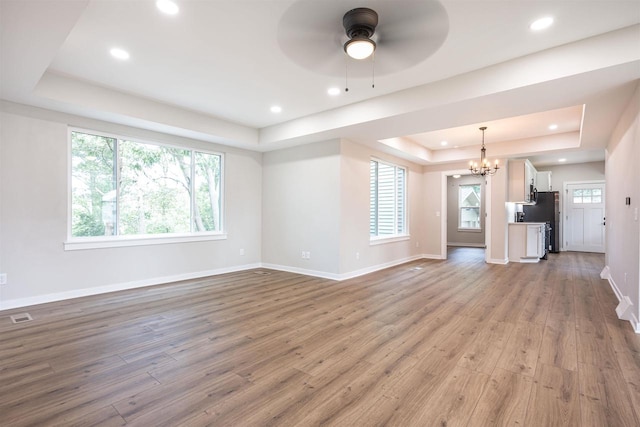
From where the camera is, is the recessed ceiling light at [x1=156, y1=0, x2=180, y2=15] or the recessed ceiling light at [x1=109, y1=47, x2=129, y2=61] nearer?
the recessed ceiling light at [x1=156, y1=0, x2=180, y2=15]

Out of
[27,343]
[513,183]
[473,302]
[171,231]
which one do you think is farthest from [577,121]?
[27,343]

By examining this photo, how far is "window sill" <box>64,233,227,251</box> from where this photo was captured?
4172 millimetres

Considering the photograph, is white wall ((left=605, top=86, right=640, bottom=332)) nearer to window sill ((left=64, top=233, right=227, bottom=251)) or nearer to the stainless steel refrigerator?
the stainless steel refrigerator

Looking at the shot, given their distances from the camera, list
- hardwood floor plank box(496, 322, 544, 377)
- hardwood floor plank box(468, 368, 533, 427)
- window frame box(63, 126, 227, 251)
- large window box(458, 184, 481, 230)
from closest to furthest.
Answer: hardwood floor plank box(468, 368, 533, 427) < hardwood floor plank box(496, 322, 544, 377) < window frame box(63, 126, 227, 251) < large window box(458, 184, 481, 230)

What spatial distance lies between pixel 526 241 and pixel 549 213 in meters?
2.55

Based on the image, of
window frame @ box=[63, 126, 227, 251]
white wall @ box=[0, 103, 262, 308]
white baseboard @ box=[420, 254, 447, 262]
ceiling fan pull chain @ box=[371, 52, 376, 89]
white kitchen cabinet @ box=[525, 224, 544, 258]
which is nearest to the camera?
ceiling fan pull chain @ box=[371, 52, 376, 89]

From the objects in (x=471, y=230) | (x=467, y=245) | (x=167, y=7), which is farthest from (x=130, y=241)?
(x=471, y=230)

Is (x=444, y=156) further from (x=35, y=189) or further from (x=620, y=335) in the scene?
(x=35, y=189)

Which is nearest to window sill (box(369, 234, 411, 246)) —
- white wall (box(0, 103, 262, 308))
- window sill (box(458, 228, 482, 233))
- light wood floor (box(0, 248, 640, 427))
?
light wood floor (box(0, 248, 640, 427))

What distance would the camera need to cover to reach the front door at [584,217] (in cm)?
898

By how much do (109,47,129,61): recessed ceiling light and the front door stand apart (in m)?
11.3

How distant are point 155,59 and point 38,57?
0.94 metres

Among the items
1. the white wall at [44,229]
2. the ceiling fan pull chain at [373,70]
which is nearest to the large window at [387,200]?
the ceiling fan pull chain at [373,70]

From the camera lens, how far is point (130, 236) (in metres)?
4.73
